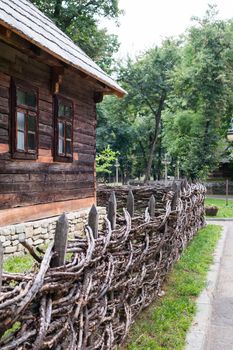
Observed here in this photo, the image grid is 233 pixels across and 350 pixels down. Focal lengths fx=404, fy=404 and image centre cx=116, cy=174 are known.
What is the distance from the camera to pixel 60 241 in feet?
8.65

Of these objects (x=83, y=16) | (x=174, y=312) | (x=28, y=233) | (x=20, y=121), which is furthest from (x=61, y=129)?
(x=83, y=16)

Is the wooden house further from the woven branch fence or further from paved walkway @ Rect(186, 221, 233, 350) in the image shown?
paved walkway @ Rect(186, 221, 233, 350)

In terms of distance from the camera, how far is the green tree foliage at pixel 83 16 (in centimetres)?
2261

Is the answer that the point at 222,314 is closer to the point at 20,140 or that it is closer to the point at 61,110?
the point at 20,140

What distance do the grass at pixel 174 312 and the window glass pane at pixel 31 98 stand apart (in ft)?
14.3

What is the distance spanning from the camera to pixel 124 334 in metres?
4.12

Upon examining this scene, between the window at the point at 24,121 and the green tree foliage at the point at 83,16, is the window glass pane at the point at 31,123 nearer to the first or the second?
the window at the point at 24,121

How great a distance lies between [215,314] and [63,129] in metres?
5.88

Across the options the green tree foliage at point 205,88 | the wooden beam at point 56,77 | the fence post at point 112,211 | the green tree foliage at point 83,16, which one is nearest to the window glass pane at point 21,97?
the wooden beam at point 56,77

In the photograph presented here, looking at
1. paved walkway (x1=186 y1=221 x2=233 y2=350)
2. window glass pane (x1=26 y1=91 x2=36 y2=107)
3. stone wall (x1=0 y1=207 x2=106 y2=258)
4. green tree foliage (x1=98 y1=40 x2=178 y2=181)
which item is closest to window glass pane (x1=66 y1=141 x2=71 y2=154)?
stone wall (x1=0 y1=207 x2=106 y2=258)

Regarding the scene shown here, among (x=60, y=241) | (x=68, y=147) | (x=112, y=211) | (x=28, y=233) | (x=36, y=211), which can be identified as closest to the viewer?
(x=60, y=241)

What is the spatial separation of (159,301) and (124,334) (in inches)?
63.3

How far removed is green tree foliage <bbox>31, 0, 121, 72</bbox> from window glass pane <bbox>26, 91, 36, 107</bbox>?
15.5m

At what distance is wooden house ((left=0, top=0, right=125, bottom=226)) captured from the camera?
24.3 feet
